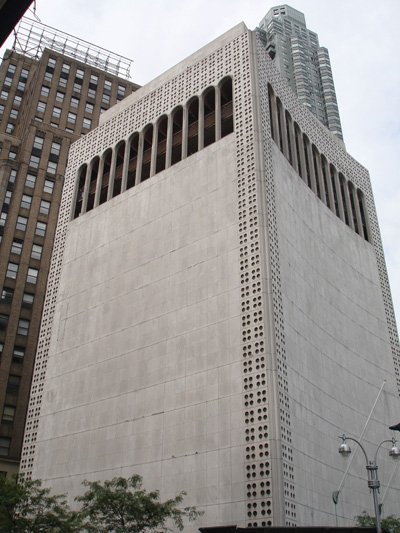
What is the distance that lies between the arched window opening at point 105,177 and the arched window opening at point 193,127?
7.81 meters

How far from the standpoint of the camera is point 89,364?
34.8m

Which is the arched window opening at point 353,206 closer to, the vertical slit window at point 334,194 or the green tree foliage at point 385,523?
the vertical slit window at point 334,194

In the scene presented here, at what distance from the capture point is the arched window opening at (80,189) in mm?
45028

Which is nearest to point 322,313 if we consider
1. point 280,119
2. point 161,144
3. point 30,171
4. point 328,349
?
point 328,349

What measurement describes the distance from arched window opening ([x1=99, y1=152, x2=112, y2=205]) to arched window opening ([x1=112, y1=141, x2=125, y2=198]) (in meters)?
0.89

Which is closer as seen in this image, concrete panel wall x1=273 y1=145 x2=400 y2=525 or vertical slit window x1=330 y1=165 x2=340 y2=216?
concrete panel wall x1=273 y1=145 x2=400 y2=525

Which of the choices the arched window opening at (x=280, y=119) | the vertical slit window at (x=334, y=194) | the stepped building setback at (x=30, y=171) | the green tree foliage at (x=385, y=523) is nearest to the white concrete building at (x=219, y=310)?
the vertical slit window at (x=334, y=194)

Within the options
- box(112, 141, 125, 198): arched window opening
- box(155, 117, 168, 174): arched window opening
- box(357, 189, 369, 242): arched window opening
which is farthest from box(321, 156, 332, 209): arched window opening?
box(112, 141, 125, 198): arched window opening

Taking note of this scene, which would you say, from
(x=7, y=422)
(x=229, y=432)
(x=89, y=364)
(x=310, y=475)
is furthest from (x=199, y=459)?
(x=7, y=422)

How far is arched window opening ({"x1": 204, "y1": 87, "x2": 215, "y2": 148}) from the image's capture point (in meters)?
37.7

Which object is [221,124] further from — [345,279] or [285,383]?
[285,383]

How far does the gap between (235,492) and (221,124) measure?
73.2 ft

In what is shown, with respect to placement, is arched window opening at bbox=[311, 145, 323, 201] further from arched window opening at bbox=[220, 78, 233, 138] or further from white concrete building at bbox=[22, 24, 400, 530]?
arched window opening at bbox=[220, 78, 233, 138]

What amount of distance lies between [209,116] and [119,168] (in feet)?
28.1
